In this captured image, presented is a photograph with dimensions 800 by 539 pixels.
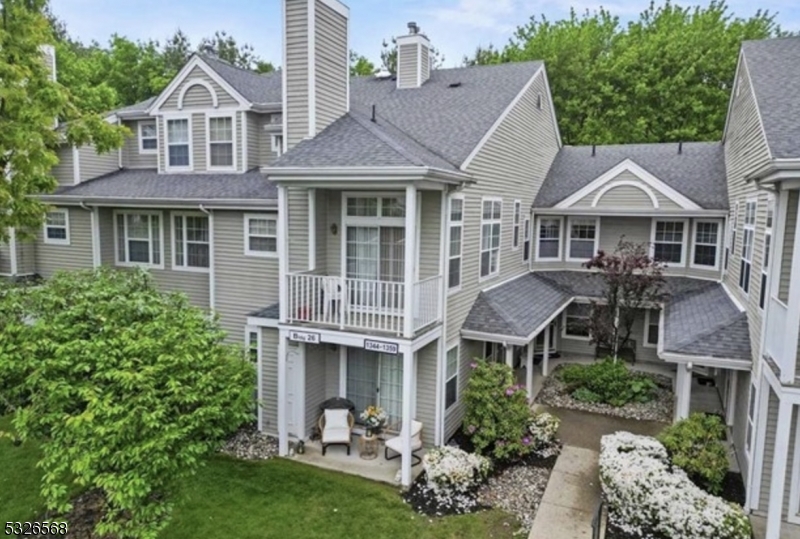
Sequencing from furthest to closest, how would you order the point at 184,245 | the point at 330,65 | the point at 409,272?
the point at 184,245, the point at 330,65, the point at 409,272

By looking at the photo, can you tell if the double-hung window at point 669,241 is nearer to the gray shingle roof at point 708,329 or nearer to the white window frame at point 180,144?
the gray shingle roof at point 708,329

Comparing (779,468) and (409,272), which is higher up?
(409,272)

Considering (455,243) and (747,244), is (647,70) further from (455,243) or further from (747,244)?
(455,243)

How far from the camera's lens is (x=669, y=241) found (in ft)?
55.2

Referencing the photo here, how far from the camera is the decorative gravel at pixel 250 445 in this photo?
11.2m

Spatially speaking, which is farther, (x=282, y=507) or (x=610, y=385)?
(x=610, y=385)

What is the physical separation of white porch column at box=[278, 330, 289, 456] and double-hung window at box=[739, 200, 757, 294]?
9943 mm

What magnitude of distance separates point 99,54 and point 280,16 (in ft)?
97.9

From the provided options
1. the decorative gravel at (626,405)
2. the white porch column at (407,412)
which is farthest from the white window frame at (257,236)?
the decorative gravel at (626,405)

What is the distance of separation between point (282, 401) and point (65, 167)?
1078 centimetres

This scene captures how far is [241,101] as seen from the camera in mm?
14398

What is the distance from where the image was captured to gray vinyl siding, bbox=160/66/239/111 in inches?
575

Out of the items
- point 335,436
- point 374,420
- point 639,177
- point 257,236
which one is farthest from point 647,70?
point 335,436

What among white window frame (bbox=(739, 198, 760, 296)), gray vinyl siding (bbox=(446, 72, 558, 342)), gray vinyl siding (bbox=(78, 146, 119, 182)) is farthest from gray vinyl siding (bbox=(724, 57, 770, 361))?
gray vinyl siding (bbox=(78, 146, 119, 182))
